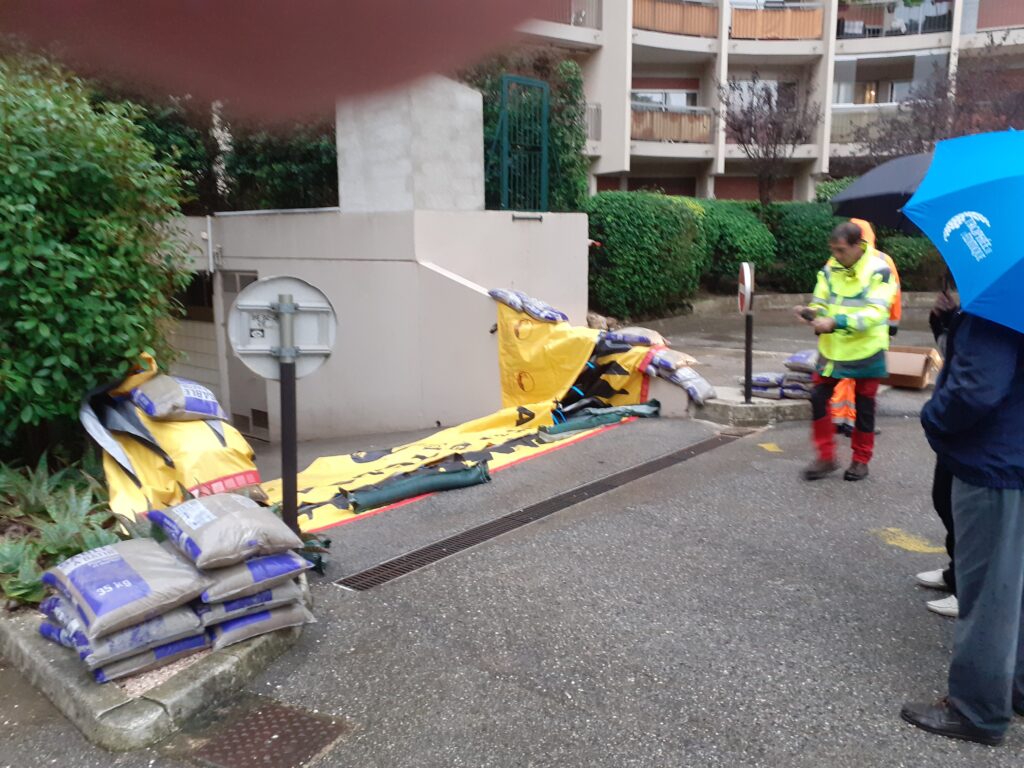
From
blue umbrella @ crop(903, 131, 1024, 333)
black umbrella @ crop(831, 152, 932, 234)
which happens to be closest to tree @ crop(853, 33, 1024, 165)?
black umbrella @ crop(831, 152, 932, 234)

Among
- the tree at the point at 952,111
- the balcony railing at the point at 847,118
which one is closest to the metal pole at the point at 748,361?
the tree at the point at 952,111

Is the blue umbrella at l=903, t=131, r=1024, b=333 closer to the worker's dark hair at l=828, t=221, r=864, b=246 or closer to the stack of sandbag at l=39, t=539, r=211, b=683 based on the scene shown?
the worker's dark hair at l=828, t=221, r=864, b=246

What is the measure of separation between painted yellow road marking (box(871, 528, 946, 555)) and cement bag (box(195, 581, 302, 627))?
3144 millimetres

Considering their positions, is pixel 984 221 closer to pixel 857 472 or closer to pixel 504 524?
pixel 504 524


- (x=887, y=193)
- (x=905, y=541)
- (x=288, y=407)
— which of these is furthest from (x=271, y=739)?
(x=887, y=193)

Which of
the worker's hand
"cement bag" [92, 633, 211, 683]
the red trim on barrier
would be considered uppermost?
the worker's hand

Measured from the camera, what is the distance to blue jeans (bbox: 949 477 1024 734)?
2596mm

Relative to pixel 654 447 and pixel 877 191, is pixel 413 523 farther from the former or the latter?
pixel 877 191

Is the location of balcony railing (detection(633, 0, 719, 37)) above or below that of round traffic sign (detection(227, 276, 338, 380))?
above

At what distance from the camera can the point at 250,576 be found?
10.5ft

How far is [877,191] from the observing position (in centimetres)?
524

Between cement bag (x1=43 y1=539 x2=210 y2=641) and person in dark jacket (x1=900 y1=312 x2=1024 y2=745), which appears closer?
person in dark jacket (x1=900 y1=312 x2=1024 y2=745)

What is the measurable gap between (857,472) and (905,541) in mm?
1075

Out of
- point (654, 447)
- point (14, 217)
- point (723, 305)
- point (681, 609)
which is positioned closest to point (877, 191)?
point (654, 447)
